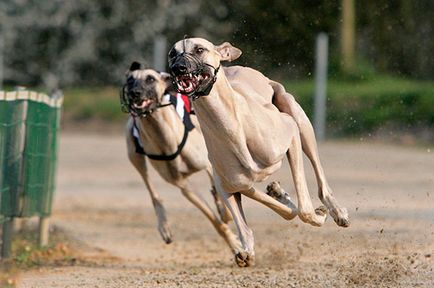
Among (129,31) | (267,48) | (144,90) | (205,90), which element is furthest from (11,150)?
(129,31)

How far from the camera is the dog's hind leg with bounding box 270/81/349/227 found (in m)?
7.19

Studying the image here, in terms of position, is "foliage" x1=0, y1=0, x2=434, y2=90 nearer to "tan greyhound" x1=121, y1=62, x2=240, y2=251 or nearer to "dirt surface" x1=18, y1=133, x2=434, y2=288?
"dirt surface" x1=18, y1=133, x2=434, y2=288

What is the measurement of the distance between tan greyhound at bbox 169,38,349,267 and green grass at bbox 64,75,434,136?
12.7 m

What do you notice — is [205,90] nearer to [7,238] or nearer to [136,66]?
[136,66]

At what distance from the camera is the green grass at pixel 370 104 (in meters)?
20.0

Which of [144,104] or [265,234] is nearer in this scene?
[144,104]

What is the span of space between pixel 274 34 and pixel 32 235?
12314 mm

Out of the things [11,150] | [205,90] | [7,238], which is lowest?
[7,238]

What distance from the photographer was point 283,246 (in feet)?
30.2

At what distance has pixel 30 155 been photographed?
28.8 feet

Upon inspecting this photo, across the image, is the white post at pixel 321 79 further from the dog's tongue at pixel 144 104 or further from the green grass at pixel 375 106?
the dog's tongue at pixel 144 104

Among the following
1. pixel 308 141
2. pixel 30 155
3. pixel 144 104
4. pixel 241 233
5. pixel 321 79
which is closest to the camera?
pixel 241 233

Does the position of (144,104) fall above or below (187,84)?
above

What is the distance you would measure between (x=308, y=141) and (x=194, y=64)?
1587mm
